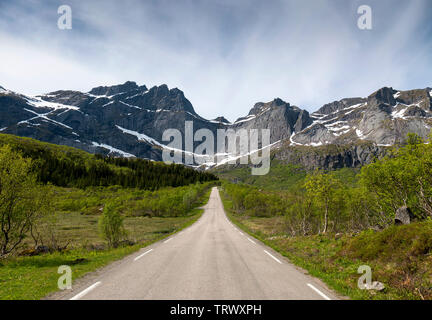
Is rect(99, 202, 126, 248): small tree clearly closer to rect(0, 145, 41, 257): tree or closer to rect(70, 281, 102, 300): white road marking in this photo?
rect(0, 145, 41, 257): tree

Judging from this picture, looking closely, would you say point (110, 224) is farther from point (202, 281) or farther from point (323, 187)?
point (323, 187)

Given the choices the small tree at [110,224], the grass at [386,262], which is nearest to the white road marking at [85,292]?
the grass at [386,262]

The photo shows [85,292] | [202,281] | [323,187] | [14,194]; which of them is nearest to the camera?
[85,292]

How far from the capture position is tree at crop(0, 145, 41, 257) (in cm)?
1515

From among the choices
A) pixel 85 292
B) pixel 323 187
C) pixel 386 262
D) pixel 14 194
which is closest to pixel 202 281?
pixel 85 292

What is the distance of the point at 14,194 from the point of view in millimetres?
15469

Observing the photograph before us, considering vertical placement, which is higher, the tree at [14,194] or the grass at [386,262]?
the tree at [14,194]

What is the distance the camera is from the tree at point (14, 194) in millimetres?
15148

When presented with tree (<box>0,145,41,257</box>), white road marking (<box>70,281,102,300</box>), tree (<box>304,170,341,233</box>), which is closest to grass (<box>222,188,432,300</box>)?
white road marking (<box>70,281,102,300</box>)

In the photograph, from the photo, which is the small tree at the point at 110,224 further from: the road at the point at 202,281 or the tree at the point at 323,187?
the tree at the point at 323,187

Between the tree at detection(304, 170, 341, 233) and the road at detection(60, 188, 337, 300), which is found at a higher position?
the tree at detection(304, 170, 341, 233)
